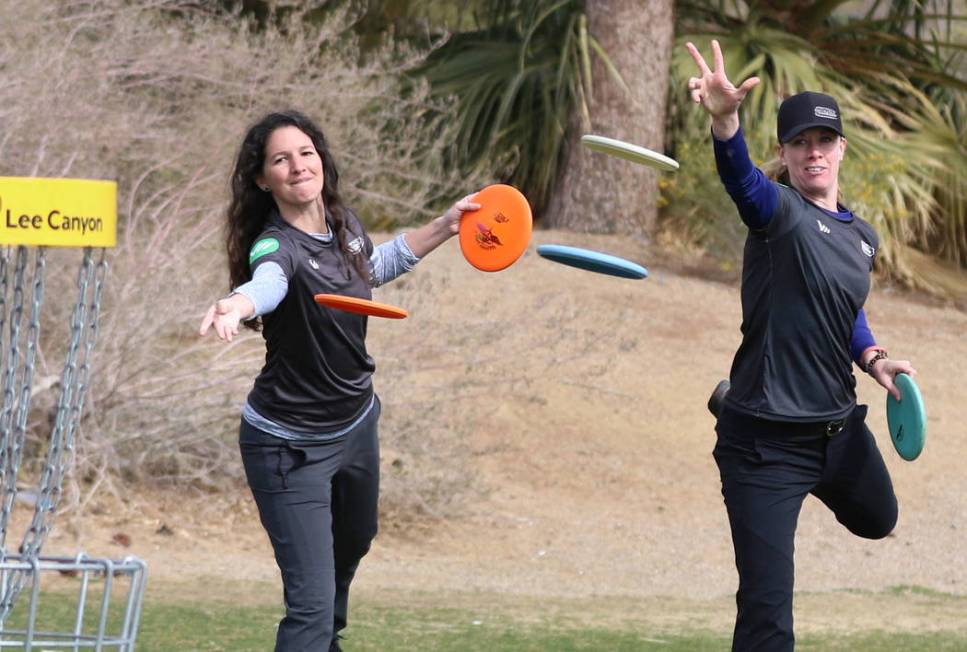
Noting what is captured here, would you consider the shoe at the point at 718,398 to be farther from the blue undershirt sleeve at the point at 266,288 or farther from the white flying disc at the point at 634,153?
the blue undershirt sleeve at the point at 266,288

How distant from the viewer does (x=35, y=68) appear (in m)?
9.60

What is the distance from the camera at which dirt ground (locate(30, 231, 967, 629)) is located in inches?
339

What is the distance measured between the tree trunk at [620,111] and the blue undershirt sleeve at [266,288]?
979 cm

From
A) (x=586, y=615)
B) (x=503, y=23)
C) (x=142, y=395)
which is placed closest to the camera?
(x=586, y=615)

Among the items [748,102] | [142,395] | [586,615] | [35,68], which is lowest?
[586,615]

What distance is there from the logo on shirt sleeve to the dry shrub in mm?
4769

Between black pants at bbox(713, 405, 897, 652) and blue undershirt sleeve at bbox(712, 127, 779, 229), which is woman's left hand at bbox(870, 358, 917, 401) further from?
blue undershirt sleeve at bbox(712, 127, 779, 229)

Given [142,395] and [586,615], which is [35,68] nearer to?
[142,395]

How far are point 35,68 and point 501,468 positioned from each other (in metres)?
4.06

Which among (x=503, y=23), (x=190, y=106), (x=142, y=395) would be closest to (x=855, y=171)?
(x=503, y=23)

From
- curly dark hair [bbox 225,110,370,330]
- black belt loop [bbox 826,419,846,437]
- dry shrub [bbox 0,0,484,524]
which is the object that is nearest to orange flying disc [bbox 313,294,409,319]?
curly dark hair [bbox 225,110,370,330]

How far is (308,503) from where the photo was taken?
13.9ft

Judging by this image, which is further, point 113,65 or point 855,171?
point 855,171

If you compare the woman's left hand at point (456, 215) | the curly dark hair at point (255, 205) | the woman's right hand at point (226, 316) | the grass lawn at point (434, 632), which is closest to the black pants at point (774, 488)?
the woman's left hand at point (456, 215)
